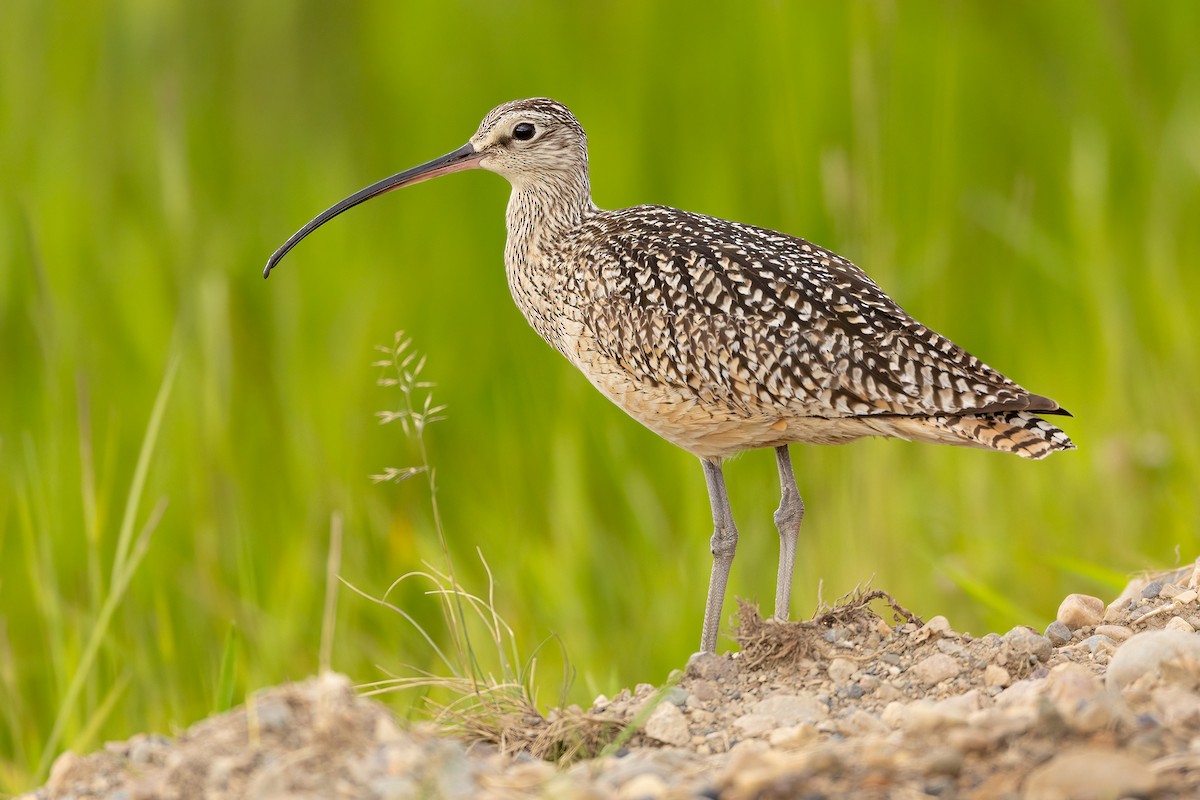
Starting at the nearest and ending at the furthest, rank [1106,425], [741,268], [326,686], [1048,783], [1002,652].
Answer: [1048,783], [326,686], [1002,652], [741,268], [1106,425]

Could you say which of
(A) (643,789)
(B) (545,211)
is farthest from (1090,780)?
(B) (545,211)

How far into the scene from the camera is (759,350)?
562cm

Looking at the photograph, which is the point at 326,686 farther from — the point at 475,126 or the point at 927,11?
the point at 927,11

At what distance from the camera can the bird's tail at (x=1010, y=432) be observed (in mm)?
5305

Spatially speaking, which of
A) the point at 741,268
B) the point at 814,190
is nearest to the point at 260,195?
the point at 814,190

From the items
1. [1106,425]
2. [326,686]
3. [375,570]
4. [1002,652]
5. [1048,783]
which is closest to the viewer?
[1048,783]

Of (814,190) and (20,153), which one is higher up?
(20,153)

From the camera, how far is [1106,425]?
840cm

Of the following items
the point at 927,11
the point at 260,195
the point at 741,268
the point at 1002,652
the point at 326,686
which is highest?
the point at 927,11

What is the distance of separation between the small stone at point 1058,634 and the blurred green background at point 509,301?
5.84 feet

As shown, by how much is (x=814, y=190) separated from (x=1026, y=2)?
2.58 m

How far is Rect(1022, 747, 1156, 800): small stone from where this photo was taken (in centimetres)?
320

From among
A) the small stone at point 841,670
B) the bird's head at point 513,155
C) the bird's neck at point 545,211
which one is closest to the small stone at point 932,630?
the small stone at point 841,670

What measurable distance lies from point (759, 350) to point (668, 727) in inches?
67.7
